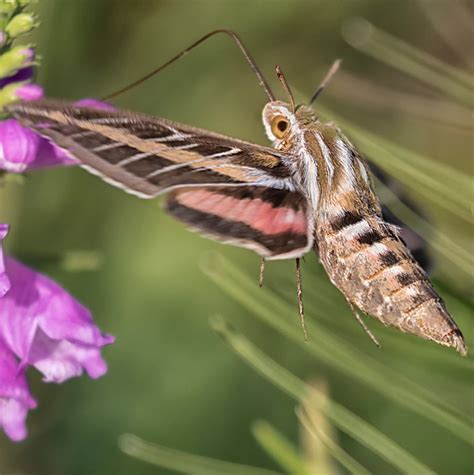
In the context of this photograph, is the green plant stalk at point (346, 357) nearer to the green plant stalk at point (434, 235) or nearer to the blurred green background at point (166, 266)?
the green plant stalk at point (434, 235)

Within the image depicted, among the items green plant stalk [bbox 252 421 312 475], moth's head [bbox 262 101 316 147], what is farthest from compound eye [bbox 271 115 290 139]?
green plant stalk [bbox 252 421 312 475]

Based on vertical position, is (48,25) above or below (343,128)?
below

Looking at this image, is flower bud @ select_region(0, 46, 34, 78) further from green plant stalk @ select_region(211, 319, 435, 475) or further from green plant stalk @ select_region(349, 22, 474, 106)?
green plant stalk @ select_region(349, 22, 474, 106)

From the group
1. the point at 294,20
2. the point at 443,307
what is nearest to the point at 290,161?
the point at 443,307

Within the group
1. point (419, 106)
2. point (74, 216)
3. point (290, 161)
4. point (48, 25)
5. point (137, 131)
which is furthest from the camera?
point (74, 216)

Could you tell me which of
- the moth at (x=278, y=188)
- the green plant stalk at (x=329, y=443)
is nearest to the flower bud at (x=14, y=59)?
the moth at (x=278, y=188)

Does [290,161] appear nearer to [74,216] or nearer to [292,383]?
[292,383]
